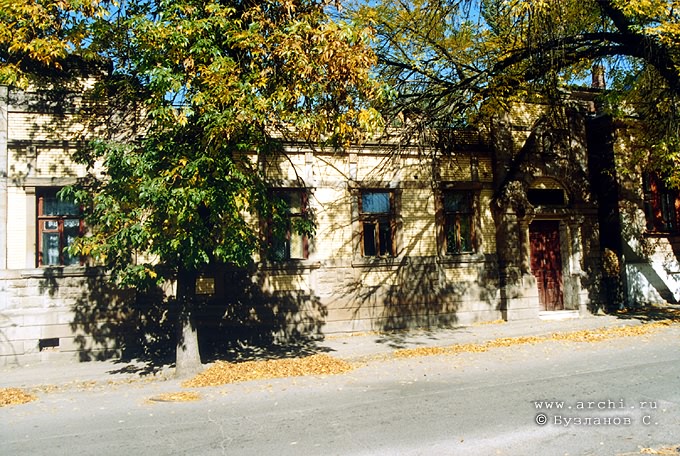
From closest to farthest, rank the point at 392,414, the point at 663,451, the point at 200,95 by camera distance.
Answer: the point at 663,451 → the point at 392,414 → the point at 200,95

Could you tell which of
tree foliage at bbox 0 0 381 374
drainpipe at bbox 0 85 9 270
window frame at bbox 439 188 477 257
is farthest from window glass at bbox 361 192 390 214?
drainpipe at bbox 0 85 9 270

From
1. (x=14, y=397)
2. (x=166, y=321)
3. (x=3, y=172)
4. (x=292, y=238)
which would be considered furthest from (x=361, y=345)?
(x=3, y=172)

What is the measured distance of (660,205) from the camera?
58.2 ft

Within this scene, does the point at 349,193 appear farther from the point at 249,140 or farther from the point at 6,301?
the point at 6,301

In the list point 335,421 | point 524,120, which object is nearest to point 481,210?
point 524,120

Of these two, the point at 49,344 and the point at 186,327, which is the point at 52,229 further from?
the point at 186,327

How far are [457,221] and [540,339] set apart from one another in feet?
14.1

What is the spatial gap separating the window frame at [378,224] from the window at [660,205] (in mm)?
9064

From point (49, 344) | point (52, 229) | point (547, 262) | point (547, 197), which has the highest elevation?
point (547, 197)

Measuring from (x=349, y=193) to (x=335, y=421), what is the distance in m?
8.35

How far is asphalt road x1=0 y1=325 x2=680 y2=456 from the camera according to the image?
5625 mm

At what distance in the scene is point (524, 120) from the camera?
16.2 m

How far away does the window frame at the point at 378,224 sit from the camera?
47.2ft

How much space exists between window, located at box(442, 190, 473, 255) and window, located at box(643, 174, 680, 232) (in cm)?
660
